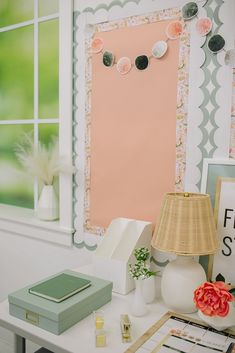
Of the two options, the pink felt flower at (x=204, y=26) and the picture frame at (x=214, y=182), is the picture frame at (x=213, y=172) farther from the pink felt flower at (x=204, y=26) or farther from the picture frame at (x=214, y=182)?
the pink felt flower at (x=204, y=26)

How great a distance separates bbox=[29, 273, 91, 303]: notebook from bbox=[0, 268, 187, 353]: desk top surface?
94 mm

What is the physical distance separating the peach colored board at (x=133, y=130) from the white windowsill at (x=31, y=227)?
21 centimetres

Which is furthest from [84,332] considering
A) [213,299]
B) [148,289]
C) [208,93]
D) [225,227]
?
[208,93]

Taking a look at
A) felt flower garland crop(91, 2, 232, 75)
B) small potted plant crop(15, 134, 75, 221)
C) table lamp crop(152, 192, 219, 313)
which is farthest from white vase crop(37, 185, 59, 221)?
table lamp crop(152, 192, 219, 313)

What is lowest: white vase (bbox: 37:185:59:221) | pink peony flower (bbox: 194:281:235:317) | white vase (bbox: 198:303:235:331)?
white vase (bbox: 198:303:235:331)

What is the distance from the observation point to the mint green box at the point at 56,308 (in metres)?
1.05

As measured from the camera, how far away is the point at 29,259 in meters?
2.01

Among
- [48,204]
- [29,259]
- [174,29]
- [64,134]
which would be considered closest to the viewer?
[174,29]

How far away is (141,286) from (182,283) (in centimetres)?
14

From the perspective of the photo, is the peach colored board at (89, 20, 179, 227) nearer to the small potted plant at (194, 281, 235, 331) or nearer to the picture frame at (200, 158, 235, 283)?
the picture frame at (200, 158, 235, 283)

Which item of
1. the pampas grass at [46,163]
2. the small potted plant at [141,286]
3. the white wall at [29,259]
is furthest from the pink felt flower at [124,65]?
the white wall at [29,259]

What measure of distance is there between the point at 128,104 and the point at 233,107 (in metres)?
0.46

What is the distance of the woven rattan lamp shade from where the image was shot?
1120mm

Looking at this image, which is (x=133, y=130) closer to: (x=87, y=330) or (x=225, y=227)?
(x=225, y=227)
